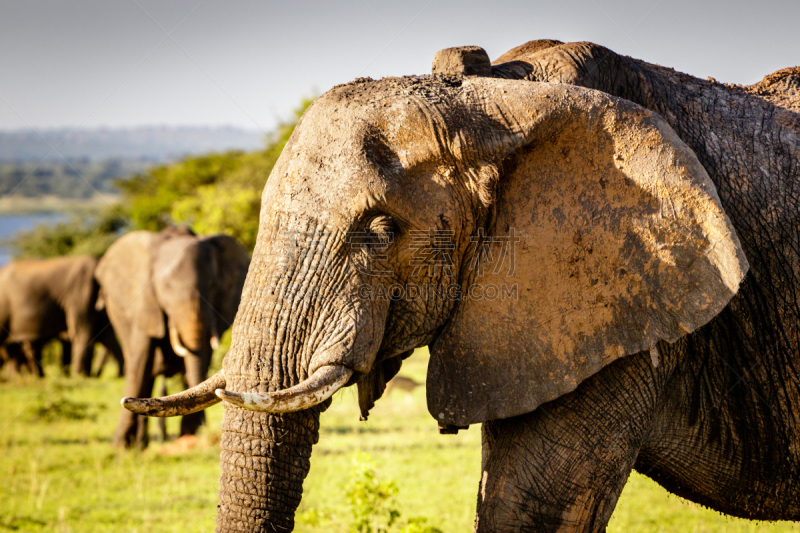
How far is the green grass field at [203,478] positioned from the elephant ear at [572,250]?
6.46 feet

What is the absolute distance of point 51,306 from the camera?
1412 centimetres

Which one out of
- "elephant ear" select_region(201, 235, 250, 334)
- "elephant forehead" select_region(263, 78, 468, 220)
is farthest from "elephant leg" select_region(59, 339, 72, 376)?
"elephant forehead" select_region(263, 78, 468, 220)

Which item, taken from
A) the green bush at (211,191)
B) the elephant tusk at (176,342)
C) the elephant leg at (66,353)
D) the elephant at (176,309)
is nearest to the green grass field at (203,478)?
the elephant at (176,309)

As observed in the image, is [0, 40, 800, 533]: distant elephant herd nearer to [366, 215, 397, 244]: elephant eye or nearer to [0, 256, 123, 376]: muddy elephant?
[366, 215, 397, 244]: elephant eye

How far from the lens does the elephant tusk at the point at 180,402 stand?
2.88 metres

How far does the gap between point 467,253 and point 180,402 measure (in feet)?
4.39

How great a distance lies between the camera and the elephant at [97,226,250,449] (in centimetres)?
916

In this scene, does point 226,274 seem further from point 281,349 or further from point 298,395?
point 298,395

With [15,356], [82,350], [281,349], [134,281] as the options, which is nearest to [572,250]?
[281,349]

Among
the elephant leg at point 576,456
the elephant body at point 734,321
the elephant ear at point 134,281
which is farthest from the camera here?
the elephant ear at point 134,281

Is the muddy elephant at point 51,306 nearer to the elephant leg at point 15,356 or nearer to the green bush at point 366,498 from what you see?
the elephant leg at point 15,356

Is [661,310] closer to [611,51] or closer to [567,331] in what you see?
[567,331]

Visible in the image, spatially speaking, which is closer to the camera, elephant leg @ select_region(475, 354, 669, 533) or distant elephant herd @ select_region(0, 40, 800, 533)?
distant elephant herd @ select_region(0, 40, 800, 533)

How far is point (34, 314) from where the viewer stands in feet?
46.7
